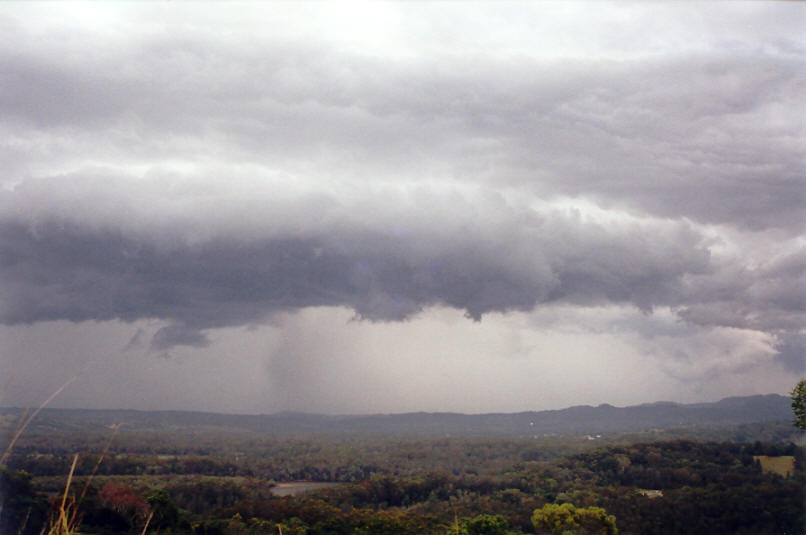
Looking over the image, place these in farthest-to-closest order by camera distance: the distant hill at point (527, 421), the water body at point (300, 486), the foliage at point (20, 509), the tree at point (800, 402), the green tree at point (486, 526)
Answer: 1. the distant hill at point (527, 421)
2. the water body at point (300, 486)
3. the tree at point (800, 402)
4. the green tree at point (486, 526)
5. the foliage at point (20, 509)

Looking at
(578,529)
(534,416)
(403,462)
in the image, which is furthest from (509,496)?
(534,416)

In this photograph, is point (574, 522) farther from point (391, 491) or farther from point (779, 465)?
point (391, 491)

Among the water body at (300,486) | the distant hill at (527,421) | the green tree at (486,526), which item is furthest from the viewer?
the distant hill at (527,421)

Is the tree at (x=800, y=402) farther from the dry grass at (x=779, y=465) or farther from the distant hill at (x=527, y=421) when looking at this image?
the distant hill at (x=527, y=421)

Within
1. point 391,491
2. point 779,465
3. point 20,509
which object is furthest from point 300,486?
point 20,509

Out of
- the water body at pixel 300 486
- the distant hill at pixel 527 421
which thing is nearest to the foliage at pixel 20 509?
the water body at pixel 300 486

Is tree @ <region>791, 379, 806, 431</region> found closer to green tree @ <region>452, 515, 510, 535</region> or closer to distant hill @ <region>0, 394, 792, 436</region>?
green tree @ <region>452, 515, 510, 535</region>
